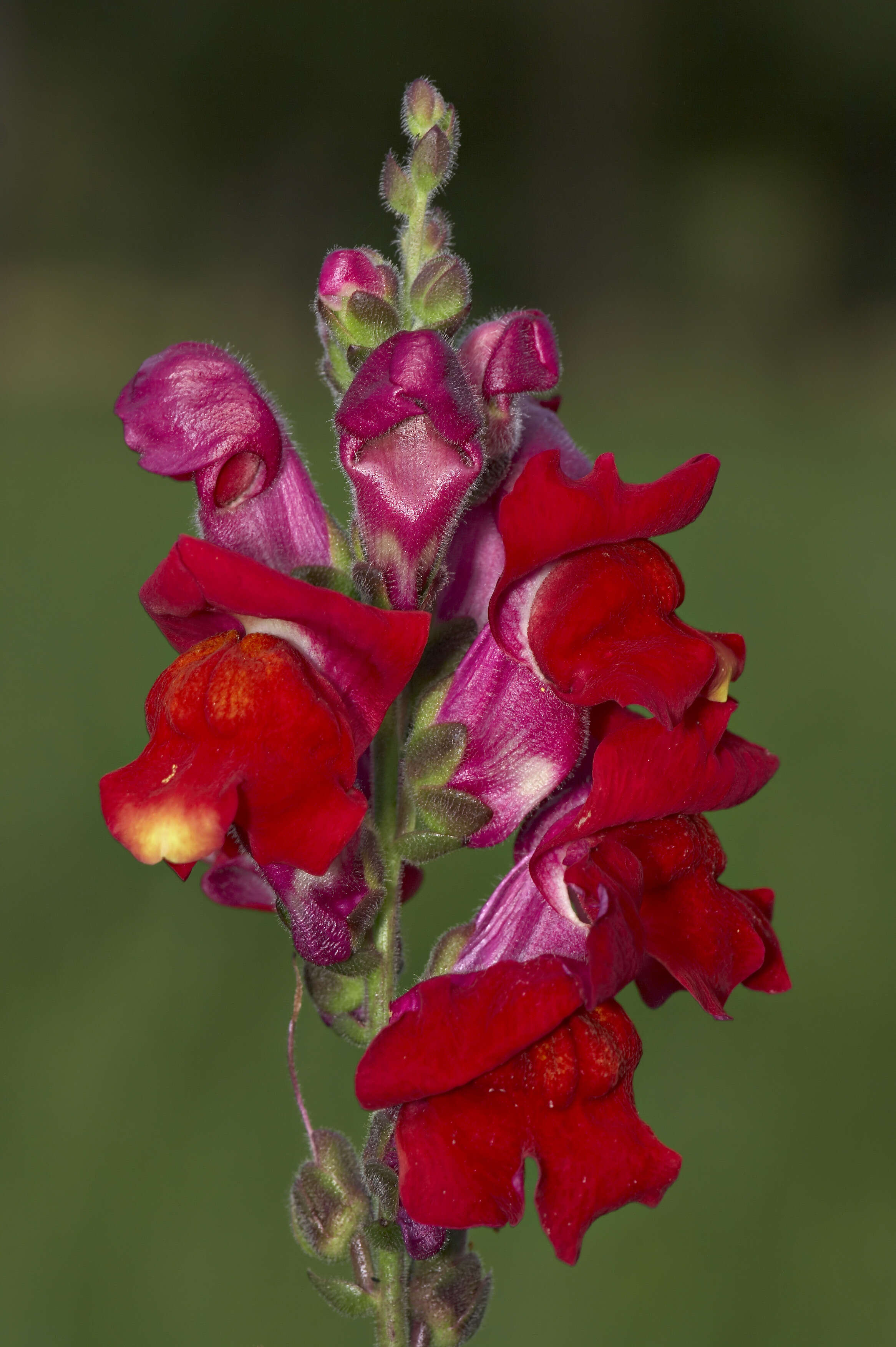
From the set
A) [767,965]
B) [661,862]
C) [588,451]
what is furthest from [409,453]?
[588,451]

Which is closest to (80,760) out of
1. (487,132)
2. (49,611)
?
(49,611)

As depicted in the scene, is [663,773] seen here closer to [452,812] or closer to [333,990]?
[452,812]

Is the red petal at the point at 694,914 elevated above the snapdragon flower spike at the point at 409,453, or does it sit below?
below

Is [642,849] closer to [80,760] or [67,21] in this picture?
[80,760]

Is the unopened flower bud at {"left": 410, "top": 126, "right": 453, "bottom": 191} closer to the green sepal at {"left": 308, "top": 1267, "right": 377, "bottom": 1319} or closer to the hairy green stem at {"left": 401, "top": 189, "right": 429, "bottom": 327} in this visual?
the hairy green stem at {"left": 401, "top": 189, "right": 429, "bottom": 327}

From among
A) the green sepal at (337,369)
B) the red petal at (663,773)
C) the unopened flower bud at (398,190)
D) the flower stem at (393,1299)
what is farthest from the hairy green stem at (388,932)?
the unopened flower bud at (398,190)

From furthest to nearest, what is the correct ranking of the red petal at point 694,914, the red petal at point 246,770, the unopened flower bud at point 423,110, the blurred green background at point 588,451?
the blurred green background at point 588,451 < the unopened flower bud at point 423,110 < the red petal at point 694,914 < the red petal at point 246,770

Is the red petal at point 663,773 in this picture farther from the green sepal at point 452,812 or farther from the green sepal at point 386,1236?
the green sepal at point 386,1236

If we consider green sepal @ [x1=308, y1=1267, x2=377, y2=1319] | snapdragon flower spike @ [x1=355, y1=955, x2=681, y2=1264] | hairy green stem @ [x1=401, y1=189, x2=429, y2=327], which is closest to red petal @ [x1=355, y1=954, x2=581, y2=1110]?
snapdragon flower spike @ [x1=355, y1=955, x2=681, y2=1264]
